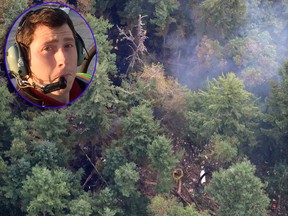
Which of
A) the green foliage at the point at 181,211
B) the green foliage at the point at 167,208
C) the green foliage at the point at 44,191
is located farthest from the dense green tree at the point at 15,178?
the green foliage at the point at 181,211

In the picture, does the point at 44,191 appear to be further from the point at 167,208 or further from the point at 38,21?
the point at 38,21

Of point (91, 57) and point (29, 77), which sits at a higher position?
point (91, 57)

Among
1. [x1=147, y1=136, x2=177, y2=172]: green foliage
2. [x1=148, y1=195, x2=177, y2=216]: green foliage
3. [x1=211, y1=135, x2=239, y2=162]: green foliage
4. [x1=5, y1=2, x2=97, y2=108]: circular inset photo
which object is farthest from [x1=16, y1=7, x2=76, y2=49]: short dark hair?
[x1=211, y1=135, x2=239, y2=162]: green foliage

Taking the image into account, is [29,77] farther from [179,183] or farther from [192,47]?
[192,47]

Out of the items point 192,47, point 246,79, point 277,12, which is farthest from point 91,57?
point 277,12

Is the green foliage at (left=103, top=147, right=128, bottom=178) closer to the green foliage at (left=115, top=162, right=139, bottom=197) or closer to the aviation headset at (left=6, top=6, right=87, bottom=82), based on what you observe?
the green foliage at (left=115, top=162, right=139, bottom=197)

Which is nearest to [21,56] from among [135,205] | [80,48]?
[80,48]
